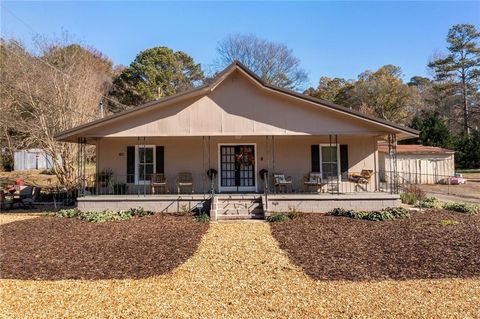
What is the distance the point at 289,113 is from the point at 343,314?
9570 millimetres

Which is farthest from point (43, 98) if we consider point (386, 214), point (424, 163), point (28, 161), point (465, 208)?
point (424, 163)

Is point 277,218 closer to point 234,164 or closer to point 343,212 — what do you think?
point 343,212

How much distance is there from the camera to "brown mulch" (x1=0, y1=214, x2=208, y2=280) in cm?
666

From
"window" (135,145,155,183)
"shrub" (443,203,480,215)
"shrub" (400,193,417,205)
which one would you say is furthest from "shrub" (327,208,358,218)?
"window" (135,145,155,183)

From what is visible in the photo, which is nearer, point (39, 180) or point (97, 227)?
point (97, 227)

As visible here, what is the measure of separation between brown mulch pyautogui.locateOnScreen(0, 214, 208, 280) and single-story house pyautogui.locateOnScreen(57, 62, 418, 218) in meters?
2.04

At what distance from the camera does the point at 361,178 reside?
14703mm

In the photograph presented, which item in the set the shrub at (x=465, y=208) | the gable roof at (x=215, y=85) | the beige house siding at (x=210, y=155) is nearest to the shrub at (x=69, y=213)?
the beige house siding at (x=210, y=155)

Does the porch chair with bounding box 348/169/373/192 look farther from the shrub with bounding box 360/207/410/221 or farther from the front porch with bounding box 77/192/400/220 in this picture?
the shrub with bounding box 360/207/410/221

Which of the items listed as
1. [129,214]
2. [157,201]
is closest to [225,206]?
[157,201]

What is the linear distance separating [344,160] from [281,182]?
10.6 ft

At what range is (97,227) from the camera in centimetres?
1094

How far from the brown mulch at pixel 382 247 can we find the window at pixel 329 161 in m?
3.45

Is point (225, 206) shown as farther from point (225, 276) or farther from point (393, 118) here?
point (393, 118)
